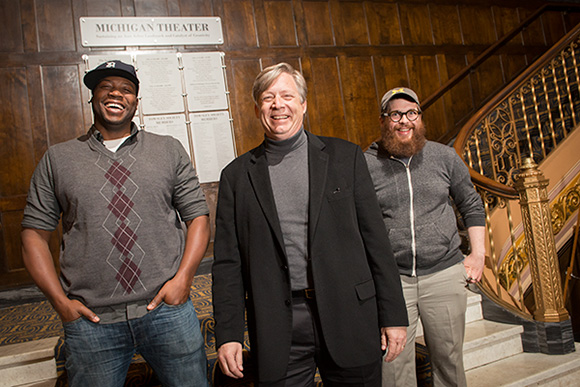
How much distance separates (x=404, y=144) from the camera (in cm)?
180

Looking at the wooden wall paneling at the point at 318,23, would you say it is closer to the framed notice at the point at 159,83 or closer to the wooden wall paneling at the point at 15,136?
the framed notice at the point at 159,83

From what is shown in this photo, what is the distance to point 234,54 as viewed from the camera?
4.76 metres

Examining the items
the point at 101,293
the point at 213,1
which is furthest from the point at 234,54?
the point at 101,293

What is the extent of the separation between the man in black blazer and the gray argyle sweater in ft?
0.75

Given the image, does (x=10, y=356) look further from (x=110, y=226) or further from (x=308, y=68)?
(x=308, y=68)

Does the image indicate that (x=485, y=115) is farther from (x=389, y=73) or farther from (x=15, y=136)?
(x=15, y=136)

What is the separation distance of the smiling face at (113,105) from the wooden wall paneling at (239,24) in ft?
11.5

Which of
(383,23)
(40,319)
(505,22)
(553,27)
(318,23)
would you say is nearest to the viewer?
(40,319)

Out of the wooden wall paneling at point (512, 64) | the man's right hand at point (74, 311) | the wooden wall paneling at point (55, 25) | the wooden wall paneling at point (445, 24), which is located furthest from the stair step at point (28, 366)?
the wooden wall paneling at point (512, 64)

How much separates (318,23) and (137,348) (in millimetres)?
4687

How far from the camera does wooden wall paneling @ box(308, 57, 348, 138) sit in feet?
16.3

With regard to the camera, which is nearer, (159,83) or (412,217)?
(412,217)

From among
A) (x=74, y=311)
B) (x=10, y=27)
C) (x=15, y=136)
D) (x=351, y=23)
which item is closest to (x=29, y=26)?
(x=10, y=27)

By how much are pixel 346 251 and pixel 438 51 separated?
16.8 ft
